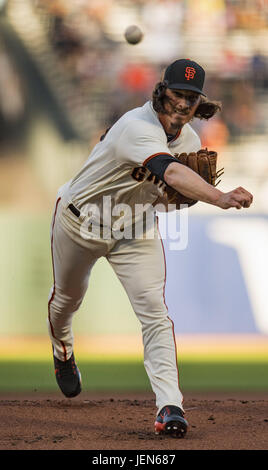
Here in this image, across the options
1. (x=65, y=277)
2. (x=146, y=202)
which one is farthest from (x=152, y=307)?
(x=65, y=277)

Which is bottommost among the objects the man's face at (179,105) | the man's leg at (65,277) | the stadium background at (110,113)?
the man's leg at (65,277)

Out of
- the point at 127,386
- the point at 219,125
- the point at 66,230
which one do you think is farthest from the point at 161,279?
the point at 219,125

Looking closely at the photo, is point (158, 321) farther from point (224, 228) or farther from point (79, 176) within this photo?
point (224, 228)

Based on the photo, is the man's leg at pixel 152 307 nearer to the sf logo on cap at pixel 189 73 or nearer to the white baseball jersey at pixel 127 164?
the white baseball jersey at pixel 127 164

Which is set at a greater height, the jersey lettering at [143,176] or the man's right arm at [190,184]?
the jersey lettering at [143,176]

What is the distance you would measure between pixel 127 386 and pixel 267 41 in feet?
20.2

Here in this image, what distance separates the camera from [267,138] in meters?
9.58

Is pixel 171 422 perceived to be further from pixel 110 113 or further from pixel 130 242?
pixel 110 113

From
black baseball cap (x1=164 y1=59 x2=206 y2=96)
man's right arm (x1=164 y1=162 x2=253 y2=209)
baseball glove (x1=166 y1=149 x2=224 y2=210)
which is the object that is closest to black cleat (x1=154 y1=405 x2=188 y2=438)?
man's right arm (x1=164 y1=162 x2=253 y2=209)

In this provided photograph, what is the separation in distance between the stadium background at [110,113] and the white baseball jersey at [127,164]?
3206 mm

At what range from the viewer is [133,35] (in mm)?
9695

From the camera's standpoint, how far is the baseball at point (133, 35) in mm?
9695

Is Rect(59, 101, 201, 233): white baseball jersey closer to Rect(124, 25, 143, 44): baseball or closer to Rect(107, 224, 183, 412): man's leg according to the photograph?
Rect(107, 224, 183, 412): man's leg

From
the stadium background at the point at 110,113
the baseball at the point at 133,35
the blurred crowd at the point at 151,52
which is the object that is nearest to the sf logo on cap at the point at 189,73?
the stadium background at the point at 110,113
